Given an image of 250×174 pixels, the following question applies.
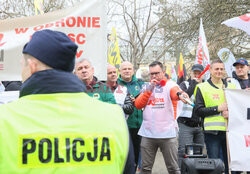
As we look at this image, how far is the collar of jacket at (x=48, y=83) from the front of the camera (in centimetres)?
129

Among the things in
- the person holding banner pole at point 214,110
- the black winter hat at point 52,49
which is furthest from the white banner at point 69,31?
the black winter hat at point 52,49

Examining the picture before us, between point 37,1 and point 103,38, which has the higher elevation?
point 37,1

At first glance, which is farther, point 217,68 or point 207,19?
point 207,19

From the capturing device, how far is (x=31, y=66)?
4.40 ft

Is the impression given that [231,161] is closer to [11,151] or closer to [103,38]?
[103,38]

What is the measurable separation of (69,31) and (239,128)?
8.74ft

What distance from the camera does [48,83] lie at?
130 cm

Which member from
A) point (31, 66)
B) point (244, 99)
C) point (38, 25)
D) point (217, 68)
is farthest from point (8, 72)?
point (244, 99)

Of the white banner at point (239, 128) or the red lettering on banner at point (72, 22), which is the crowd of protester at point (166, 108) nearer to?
the white banner at point (239, 128)

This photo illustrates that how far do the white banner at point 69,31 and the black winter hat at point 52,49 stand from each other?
2.24 meters

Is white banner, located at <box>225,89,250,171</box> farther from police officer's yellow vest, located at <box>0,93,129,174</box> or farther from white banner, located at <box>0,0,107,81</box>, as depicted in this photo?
police officer's yellow vest, located at <box>0,93,129,174</box>

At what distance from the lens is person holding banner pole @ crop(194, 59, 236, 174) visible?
163 inches

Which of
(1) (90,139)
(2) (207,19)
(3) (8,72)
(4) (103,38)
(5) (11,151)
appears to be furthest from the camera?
(2) (207,19)

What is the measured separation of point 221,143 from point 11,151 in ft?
12.1
